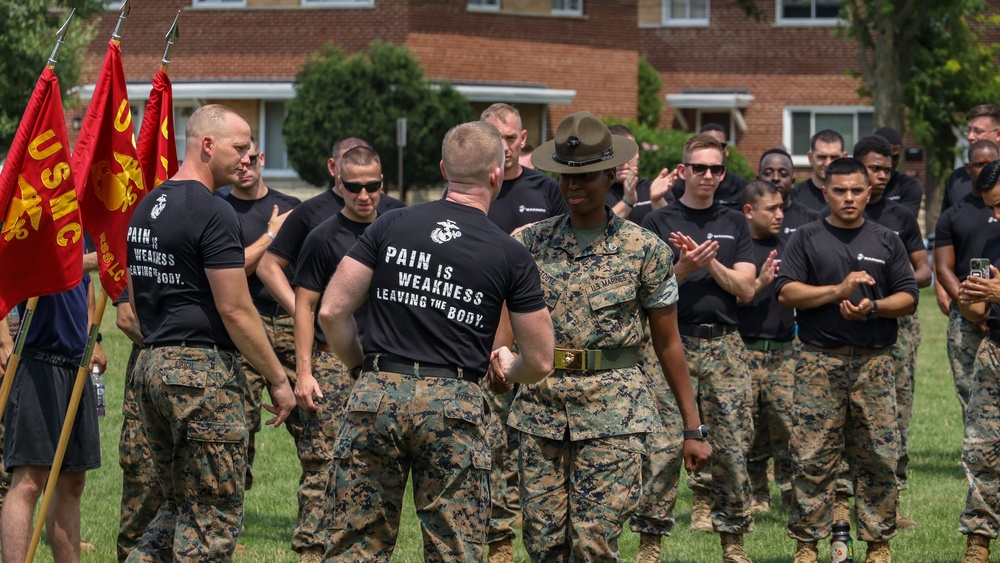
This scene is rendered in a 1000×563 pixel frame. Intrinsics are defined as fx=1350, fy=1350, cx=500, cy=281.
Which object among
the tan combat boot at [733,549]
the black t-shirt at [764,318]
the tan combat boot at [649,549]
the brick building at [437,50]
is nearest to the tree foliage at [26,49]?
the brick building at [437,50]

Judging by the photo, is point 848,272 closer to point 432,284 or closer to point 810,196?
point 810,196

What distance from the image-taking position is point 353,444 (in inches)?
229

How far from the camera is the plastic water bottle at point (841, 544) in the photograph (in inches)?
336

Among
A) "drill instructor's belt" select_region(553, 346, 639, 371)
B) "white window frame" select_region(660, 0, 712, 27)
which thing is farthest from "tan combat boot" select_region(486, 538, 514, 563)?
"white window frame" select_region(660, 0, 712, 27)

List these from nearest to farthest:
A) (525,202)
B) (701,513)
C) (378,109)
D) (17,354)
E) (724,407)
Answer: (17,354) < (724,407) < (525,202) < (701,513) < (378,109)

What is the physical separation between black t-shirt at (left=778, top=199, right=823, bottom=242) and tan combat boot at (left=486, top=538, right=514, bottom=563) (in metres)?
3.56

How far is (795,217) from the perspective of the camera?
1089 centimetres

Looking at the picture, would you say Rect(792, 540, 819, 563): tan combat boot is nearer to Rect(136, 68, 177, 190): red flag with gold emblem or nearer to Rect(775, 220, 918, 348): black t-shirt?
Rect(775, 220, 918, 348): black t-shirt

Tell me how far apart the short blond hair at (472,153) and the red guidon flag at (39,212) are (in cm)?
265

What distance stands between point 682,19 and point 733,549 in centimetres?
3599

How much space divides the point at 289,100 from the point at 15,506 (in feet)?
92.6

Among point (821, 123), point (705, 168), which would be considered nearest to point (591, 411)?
point (705, 168)

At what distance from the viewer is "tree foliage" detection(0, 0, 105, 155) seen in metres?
28.2

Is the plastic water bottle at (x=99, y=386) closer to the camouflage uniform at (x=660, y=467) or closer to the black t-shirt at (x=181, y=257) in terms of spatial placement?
the black t-shirt at (x=181, y=257)
